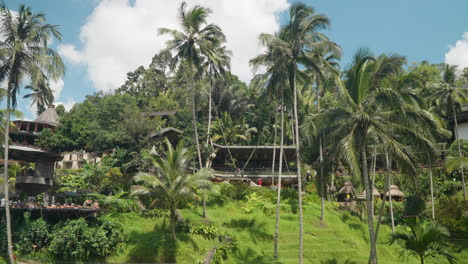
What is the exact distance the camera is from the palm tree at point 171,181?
2547cm

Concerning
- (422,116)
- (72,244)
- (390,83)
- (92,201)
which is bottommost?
(72,244)

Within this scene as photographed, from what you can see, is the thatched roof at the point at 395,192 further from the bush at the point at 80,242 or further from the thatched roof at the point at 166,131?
the bush at the point at 80,242

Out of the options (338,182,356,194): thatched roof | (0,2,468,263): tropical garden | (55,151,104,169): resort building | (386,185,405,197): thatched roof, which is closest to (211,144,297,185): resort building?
(0,2,468,263): tropical garden

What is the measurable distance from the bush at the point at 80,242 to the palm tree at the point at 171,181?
329cm

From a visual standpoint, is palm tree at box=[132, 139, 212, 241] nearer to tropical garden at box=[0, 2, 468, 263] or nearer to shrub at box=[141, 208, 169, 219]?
tropical garden at box=[0, 2, 468, 263]

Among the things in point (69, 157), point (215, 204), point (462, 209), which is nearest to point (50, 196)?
point (215, 204)

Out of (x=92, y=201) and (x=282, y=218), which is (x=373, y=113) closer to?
(x=282, y=218)

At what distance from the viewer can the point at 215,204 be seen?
1337 inches

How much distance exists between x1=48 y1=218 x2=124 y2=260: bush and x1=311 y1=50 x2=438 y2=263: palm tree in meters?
14.6

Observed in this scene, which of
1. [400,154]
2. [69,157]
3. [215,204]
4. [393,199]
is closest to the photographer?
[400,154]

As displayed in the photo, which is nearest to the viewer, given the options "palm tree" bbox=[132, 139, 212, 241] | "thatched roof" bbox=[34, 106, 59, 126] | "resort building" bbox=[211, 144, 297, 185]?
"palm tree" bbox=[132, 139, 212, 241]

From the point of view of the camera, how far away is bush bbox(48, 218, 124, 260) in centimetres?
2384

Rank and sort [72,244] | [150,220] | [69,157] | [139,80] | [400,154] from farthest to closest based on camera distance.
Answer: [139,80] → [69,157] → [150,220] → [72,244] → [400,154]

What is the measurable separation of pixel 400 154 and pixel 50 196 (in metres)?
25.6
